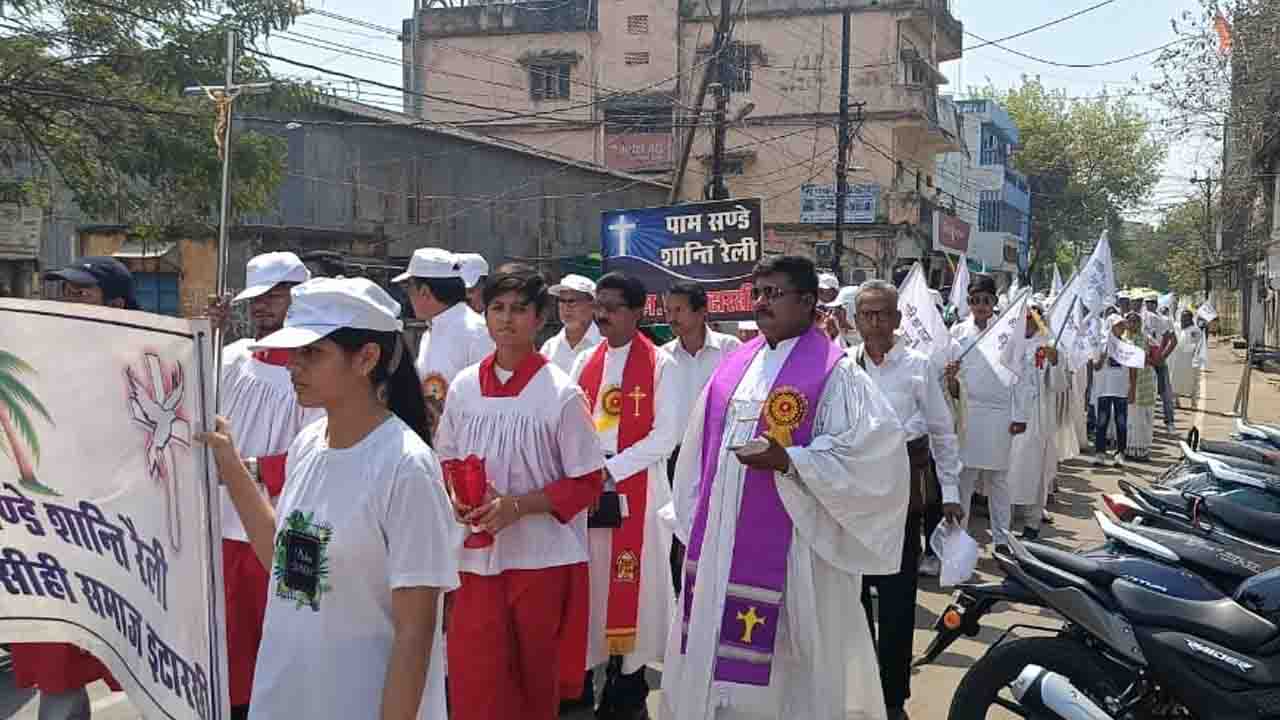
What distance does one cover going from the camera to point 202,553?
264 cm

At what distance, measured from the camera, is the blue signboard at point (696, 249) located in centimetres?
950

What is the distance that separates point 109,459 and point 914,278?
6.84 m

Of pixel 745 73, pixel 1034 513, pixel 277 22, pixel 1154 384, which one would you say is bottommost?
pixel 1034 513

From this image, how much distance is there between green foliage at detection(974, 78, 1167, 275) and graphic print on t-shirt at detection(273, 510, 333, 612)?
183 feet

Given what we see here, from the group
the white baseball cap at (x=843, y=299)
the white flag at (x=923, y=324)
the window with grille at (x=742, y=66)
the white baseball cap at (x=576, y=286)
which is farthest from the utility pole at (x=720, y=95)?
the window with grille at (x=742, y=66)

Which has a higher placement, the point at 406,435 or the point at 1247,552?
the point at 406,435

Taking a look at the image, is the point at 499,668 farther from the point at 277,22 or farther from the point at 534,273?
the point at 277,22

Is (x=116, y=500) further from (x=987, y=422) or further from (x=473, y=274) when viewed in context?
(x=987, y=422)

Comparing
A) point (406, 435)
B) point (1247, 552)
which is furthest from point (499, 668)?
point (1247, 552)

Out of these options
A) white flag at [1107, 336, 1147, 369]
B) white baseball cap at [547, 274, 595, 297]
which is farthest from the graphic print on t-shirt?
white flag at [1107, 336, 1147, 369]

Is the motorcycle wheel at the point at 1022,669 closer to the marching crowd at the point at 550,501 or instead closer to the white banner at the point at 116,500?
the marching crowd at the point at 550,501

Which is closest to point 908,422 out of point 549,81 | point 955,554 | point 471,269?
point 955,554

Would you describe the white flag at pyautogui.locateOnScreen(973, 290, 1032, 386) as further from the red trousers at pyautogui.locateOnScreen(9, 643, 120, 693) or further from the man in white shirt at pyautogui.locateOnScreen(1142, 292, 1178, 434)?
the man in white shirt at pyautogui.locateOnScreen(1142, 292, 1178, 434)

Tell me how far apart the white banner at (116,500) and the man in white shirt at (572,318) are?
3728 millimetres
